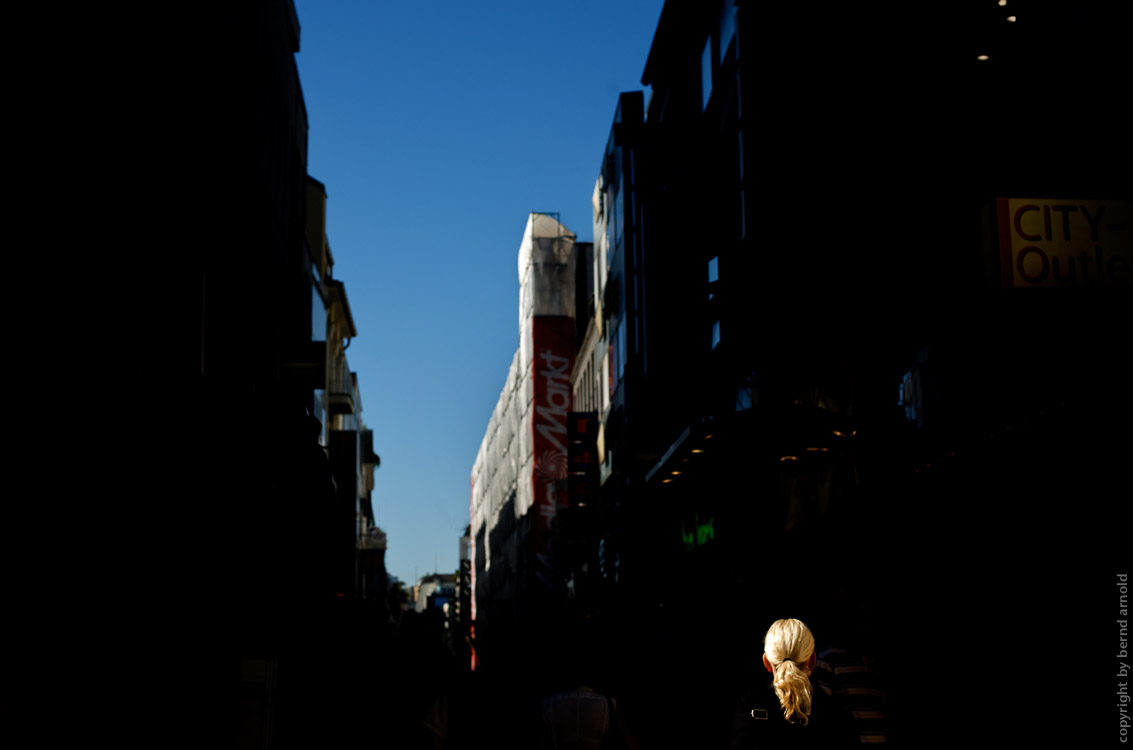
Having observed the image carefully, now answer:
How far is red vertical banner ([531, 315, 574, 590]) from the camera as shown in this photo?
61375mm

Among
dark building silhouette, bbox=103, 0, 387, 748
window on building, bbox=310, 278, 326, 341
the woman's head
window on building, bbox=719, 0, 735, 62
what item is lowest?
the woman's head

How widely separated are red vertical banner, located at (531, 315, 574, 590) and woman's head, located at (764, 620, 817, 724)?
54855 millimetres

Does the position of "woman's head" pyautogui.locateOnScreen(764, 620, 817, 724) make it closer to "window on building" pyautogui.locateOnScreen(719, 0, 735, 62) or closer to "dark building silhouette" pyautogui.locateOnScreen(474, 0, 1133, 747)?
"dark building silhouette" pyautogui.locateOnScreen(474, 0, 1133, 747)

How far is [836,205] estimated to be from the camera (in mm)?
15797

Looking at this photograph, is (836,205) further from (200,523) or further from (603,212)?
(603,212)

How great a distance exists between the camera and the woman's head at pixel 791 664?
5.89m

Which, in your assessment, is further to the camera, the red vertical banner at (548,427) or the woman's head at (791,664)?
the red vertical banner at (548,427)

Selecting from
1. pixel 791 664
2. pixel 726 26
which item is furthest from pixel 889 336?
pixel 726 26

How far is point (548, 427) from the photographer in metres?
61.5

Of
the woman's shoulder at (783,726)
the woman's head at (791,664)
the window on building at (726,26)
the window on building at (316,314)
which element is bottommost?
the woman's shoulder at (783,726)

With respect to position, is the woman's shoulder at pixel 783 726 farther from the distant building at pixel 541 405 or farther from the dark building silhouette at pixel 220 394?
the distant building at pixel 541 405

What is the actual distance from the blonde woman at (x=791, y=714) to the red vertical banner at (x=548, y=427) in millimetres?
54970

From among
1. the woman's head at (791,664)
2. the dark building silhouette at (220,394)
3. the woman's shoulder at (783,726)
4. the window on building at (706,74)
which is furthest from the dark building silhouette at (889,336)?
the dark building silhouette at (220,394)

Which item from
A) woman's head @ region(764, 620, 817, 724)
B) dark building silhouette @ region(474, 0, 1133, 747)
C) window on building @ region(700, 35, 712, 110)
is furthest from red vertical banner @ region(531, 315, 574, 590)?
woman's head @ region(764, 620, 817, 724)
